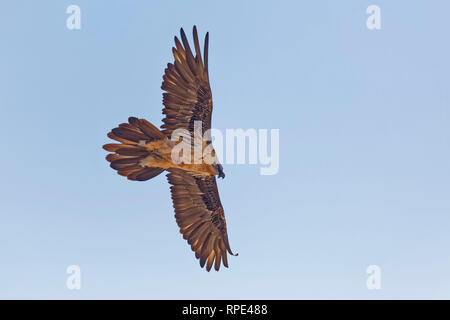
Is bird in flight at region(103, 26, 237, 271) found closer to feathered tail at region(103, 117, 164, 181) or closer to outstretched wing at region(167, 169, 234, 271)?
feathered tail at region(103, 117, 164, 181)

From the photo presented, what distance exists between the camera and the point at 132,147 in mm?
11828

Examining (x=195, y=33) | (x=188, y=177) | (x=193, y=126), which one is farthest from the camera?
(x=188, y=177)

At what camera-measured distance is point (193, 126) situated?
477 inches

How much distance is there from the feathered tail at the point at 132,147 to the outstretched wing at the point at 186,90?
0.46 metres

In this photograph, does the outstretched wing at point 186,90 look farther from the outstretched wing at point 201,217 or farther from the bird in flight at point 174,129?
the outstretched wing at point 201,217

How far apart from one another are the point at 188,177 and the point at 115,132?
2796mm

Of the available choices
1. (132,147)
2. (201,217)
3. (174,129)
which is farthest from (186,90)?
(201,217)

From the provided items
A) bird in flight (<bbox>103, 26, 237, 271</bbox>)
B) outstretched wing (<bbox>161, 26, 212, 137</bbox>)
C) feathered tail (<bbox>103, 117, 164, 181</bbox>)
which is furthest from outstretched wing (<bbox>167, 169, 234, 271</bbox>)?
outstretched wing (<bbox>161, 26, 212, 137</bbox>)

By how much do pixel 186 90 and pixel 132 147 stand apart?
1.75 metres

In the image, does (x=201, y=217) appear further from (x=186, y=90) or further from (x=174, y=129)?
(x=186, y=90)

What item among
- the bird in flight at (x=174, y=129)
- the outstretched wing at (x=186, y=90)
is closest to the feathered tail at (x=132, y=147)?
the bird in flight at (x=174, y=129)
